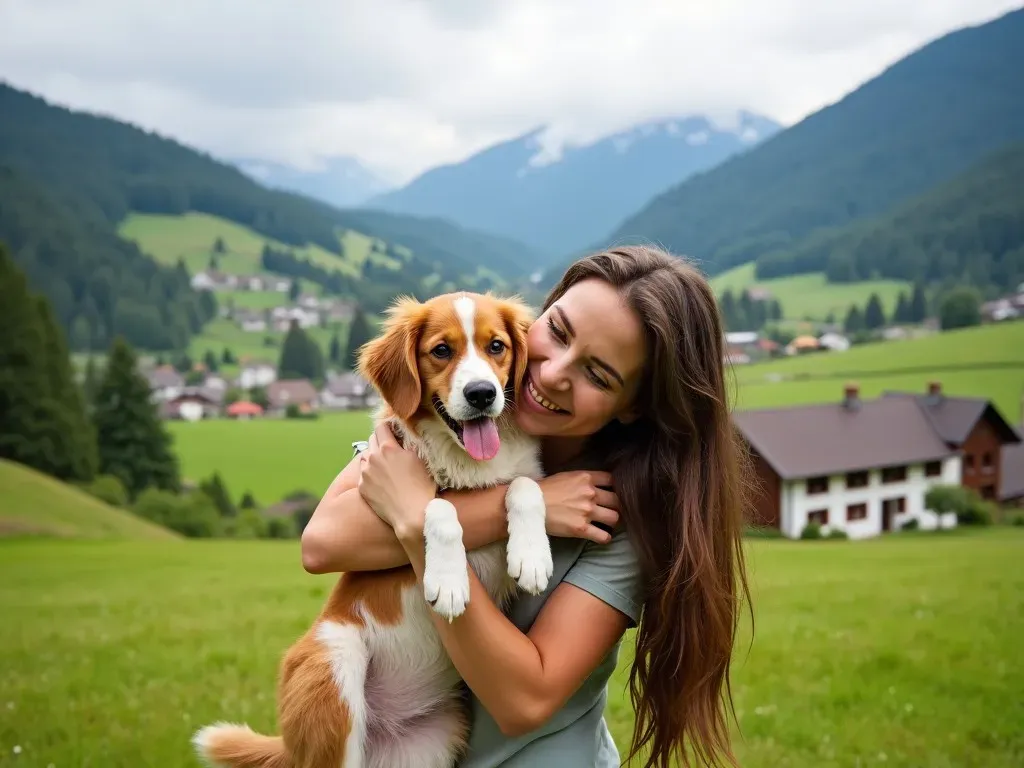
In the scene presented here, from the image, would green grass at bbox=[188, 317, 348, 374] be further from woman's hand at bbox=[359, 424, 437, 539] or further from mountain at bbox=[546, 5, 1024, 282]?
woman's hand at bbox=[359, 424, 437, 539]

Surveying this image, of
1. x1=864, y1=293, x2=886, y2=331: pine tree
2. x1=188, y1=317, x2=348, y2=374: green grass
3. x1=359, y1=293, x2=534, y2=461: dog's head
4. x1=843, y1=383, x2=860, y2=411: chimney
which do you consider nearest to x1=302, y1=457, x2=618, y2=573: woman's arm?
x1=359, y1=293, x2=534, y2=461: dog's head

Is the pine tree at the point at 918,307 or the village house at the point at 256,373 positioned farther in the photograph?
the village house at the point at 256,373

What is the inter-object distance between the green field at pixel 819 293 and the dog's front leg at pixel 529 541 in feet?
329

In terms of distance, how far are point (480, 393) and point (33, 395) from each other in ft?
145

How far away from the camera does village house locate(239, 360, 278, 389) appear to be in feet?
322

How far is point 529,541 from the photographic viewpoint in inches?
107

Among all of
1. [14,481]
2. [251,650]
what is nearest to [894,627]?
[251,650]

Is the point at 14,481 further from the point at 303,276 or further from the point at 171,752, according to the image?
the point at 303,276

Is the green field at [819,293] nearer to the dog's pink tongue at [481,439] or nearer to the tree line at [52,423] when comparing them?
the tree line at [52,423]

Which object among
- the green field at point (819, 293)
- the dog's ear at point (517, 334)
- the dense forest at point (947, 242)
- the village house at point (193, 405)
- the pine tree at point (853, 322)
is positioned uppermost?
the dense forest at point (947, 242)

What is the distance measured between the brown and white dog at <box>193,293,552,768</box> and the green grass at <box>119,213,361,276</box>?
13743cm

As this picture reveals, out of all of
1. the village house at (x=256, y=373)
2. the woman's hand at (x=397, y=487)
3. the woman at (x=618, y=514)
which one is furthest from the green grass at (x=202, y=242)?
the woman at (x=618, y=514)

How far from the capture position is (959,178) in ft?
425

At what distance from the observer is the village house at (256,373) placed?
98.2 m
